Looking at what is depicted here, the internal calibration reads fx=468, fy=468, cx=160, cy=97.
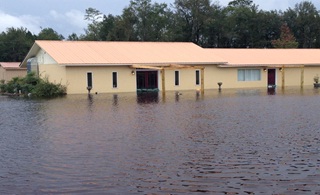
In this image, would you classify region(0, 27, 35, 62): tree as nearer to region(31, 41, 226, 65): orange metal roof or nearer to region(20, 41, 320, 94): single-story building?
region(20, 41, 320, 94): single-story building

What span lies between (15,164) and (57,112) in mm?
11422

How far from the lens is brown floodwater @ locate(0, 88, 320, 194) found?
27.5ft

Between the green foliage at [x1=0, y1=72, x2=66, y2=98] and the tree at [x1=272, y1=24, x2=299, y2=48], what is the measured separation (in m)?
37.5

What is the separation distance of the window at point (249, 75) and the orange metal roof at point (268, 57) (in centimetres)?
88

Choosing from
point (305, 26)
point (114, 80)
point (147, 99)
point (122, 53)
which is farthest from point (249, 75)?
point (305, 26)

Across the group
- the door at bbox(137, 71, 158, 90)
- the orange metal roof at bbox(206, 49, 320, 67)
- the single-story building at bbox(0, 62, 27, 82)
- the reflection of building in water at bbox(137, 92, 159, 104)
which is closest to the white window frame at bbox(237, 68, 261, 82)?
the orange metal roof at bbox(206, 49, 320, 67)

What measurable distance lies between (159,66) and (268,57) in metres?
13.7

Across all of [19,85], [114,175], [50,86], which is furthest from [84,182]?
[19,85]

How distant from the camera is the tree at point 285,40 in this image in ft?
213

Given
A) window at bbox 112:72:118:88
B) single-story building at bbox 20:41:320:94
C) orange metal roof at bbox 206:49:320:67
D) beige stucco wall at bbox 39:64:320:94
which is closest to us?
beige stucco wall at bbox 39:64:320:94

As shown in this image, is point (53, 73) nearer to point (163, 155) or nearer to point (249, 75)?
point (249, 75)

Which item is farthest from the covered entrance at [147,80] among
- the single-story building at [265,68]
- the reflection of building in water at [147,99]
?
the reflection of building in water at [147,99]

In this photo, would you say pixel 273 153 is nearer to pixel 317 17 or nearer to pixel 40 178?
pixel 40 178

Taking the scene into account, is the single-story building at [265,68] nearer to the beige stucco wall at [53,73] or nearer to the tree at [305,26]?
the beige stucco wall at [53,73]
